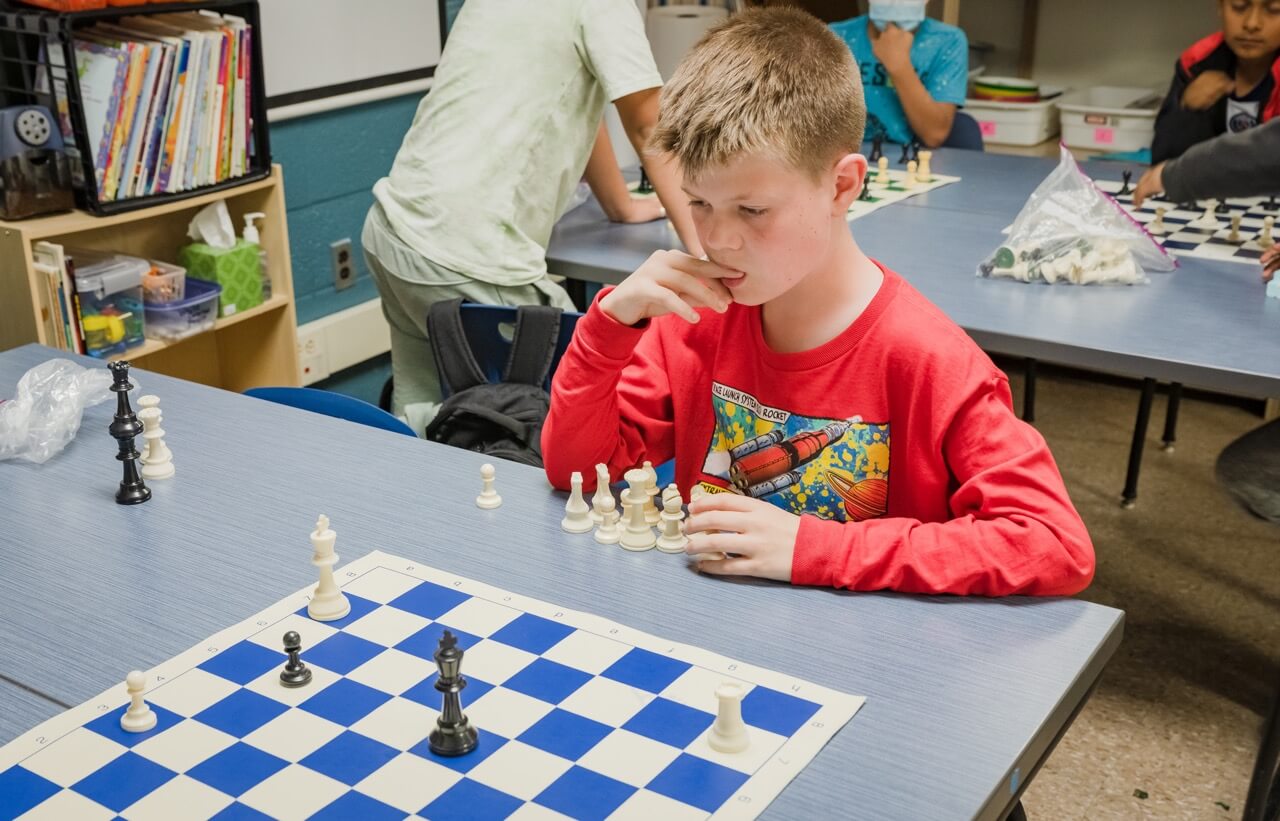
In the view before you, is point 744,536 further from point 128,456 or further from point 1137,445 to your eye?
point 1137,445

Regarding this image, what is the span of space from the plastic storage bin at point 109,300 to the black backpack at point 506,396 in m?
0.89

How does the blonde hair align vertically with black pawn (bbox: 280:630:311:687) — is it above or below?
above

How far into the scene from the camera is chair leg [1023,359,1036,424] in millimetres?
3773

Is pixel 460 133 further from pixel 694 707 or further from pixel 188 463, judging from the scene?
pixel 694 707

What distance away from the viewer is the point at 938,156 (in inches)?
143

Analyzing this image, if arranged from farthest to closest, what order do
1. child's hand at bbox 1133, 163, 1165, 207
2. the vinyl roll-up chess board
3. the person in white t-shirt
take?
child's hand at bbox 1133, 163, 1165, 207 < the vinyl roll-up chess board < the person in white t-shirt

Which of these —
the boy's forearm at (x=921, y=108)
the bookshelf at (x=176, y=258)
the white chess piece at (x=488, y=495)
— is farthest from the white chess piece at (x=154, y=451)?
the boy's forearm at (x=921, y=108)

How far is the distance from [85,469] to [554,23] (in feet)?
4.19

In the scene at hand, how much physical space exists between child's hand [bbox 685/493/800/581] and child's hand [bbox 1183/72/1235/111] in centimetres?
283

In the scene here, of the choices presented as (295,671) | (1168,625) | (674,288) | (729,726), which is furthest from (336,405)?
(1168,625)

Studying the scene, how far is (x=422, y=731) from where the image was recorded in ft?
3.42

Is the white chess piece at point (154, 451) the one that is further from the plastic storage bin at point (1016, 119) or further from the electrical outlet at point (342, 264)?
the plastic storage bin at point (1016, 119)

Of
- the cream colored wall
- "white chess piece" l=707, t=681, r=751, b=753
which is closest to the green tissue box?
"white chess piece" l=707, t=681, r=751, b=753

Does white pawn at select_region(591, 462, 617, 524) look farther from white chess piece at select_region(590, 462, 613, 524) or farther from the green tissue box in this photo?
the green tissue box
